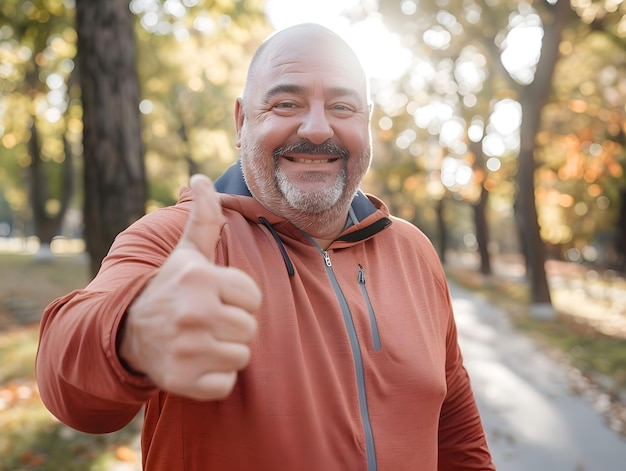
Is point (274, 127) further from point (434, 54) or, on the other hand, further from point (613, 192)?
point (613, 192)

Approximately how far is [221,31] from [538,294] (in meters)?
8.66

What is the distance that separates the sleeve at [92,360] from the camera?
105 centimetres

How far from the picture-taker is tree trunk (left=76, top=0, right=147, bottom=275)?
4445mm

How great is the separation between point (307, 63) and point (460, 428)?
150 cm

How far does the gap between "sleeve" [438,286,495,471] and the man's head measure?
79 cm

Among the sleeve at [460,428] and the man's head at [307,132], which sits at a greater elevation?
the man's head at [307,132]

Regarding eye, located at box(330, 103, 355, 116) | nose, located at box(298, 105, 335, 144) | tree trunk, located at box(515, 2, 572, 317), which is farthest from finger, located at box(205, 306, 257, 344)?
tree trunk, located at box(515, 2, 572, 317)

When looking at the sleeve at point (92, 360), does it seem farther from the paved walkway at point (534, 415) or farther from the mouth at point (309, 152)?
the paved walkway at point (534, 415)

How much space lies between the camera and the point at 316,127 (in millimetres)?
1814

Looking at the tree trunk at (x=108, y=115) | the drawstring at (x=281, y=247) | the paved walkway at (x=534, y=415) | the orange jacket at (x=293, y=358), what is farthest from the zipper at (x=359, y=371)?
the paved walkway at (x=534, y=415)

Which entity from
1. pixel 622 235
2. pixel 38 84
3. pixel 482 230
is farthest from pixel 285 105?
pixel 622 235

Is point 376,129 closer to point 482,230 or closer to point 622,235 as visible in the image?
point 482,230

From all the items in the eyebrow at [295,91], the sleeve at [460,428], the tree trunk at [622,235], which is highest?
the eyebrow at [295,91]

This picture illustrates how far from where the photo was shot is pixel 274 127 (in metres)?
1.84
